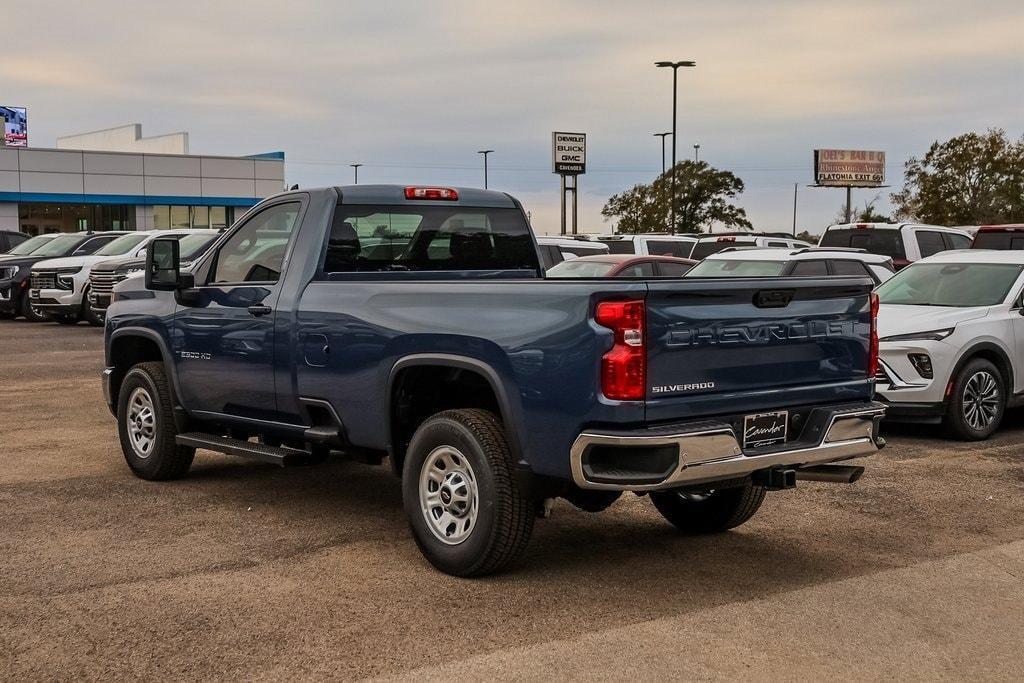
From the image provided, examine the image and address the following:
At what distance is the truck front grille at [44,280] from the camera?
24172 mm

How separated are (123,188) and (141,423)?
56.4m

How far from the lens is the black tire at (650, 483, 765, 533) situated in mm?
7004

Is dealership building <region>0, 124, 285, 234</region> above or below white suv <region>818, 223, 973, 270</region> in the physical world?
above

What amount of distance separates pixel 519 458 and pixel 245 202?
61.4 metres

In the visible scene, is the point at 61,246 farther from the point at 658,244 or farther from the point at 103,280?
the point at 658,244

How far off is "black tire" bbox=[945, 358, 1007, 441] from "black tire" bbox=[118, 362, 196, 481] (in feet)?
20.3

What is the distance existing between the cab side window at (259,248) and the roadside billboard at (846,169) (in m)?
85.9

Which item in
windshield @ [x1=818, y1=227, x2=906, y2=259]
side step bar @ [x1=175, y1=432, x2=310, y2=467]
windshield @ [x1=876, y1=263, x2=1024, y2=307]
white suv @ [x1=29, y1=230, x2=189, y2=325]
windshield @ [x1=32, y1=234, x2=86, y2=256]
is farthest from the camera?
windshield @ [x1=32, y1=234, x2=86, y2=256]

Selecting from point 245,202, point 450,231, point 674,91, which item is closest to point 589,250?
point 450,231

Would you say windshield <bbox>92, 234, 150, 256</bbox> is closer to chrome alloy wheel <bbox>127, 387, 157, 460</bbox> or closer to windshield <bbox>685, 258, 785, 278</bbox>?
windshield <bbox>685, 258, 785, 278</bbox>

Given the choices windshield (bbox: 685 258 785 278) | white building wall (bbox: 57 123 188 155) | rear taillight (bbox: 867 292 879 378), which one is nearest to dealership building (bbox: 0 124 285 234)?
white building wall (bbox: 57 123 188 155)

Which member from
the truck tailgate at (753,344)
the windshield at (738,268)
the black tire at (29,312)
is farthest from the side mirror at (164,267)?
the black tire at (29,312)

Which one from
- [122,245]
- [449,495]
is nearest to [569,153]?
[122,245]

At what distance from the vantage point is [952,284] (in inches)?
469
